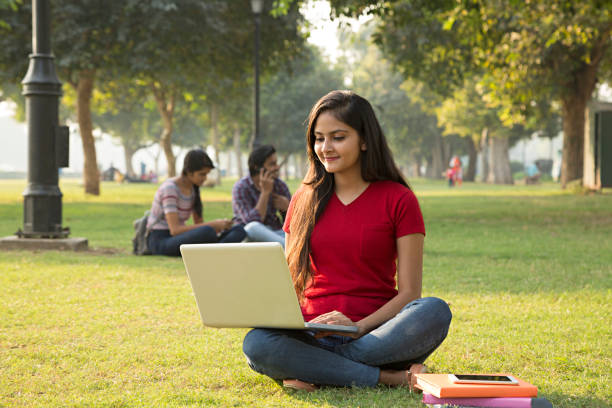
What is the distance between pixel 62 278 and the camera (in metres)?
7.80

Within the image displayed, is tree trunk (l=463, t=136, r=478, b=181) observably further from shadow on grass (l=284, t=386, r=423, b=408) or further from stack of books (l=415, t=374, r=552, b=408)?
stack of books (l=415, t=374, r=552, b=408)

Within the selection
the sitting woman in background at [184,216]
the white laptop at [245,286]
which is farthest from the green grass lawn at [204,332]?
the white laptop at [245,286]

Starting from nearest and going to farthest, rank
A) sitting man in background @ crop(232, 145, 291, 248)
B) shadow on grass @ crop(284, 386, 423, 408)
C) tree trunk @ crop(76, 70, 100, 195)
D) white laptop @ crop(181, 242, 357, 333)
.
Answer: white laptop @ crop(181, 242, 357, 333) → shadow on grass @ crop(284, 386, 423, 408) → sitting man in background @ crop(232, 145, 291, 248) → tree trunk @ crop(76, 70, 100, 195)

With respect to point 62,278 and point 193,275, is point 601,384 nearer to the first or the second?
point 193,275

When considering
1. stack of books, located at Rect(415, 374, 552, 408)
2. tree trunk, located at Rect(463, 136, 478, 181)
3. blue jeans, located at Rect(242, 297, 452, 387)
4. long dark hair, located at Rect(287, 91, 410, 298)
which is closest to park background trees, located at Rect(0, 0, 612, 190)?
long dark hair, located at Rect(287, 91, 410, 298)

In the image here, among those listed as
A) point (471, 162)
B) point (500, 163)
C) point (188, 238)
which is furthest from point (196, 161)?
point (471, 162)

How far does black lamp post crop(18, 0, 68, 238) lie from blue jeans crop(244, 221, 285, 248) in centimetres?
259

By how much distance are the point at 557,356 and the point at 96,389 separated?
2708 millimetres

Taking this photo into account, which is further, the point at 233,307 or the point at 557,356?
the point at 557,356

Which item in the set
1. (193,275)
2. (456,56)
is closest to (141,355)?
(193,275)

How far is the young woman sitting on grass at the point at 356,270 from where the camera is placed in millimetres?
3887

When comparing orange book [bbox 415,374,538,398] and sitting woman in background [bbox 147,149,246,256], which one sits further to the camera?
sitting woman in background [bbox 147,149,246,256]

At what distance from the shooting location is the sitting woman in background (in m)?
8.88

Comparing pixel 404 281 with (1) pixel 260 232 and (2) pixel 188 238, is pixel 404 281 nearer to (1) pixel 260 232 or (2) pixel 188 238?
(1) pixel 260 232
